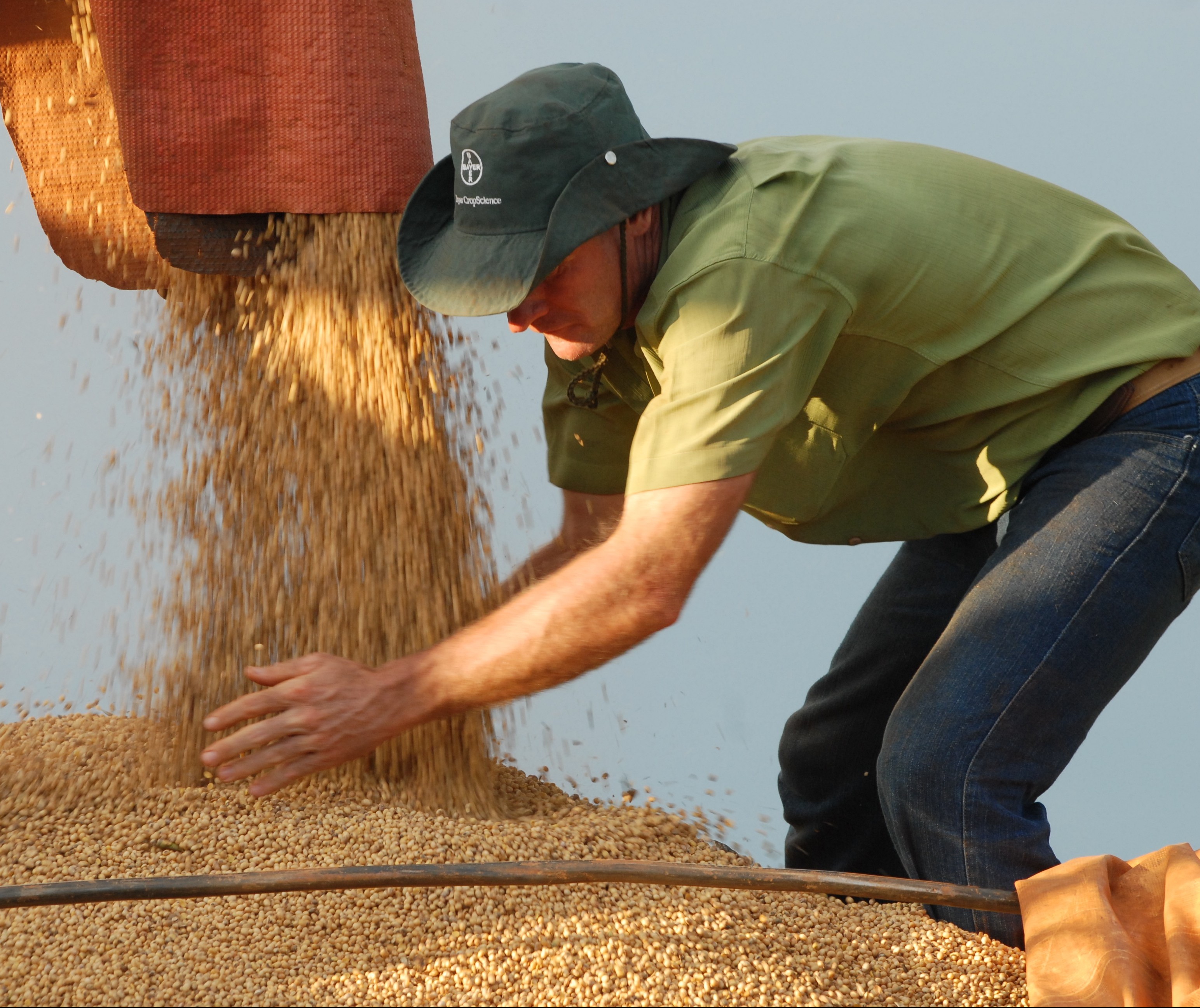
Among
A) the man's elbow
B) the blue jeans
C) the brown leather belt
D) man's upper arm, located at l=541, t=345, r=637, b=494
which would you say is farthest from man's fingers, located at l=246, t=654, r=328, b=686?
the brown leather belt

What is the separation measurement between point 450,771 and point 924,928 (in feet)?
2.63

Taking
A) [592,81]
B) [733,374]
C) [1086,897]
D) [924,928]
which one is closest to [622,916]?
[924,928]

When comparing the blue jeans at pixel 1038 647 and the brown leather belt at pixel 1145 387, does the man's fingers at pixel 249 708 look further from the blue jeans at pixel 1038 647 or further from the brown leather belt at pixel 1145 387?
the brown leather belt at pixel 1145 387

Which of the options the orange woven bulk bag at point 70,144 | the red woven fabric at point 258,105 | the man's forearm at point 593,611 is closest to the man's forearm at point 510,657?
the man's forearm at point 593,611

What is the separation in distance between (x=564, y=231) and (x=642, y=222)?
142 millimetres

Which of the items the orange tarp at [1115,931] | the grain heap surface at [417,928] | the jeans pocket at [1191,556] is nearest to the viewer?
the orange tarp at [1115,931]

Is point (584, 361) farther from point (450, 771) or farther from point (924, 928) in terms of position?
point (924, 928)

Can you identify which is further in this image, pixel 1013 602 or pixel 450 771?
pixel 450 771

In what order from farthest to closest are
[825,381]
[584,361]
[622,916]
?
[584,361] < [825,381] < [622,916]

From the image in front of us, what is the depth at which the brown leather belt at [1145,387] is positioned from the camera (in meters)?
1.73

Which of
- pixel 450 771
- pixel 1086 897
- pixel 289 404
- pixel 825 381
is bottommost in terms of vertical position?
pixel 450 771

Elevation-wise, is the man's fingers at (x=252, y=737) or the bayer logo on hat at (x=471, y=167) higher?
the bayer logo on hat at (x=471, y=167)

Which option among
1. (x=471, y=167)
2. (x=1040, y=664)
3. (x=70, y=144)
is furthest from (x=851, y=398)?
(x=70, y=144)

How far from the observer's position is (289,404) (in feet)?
6.81
